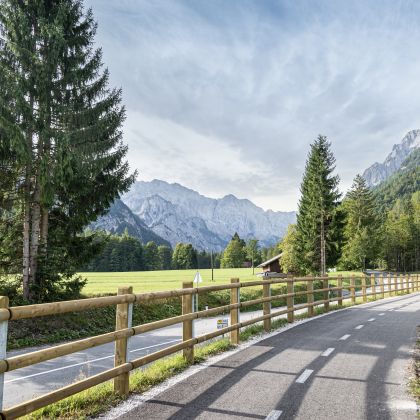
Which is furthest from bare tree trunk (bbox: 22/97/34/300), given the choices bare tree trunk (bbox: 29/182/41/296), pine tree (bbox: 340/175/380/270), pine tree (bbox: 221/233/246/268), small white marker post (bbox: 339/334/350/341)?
pine tree (bbox: 221/233/246/268)

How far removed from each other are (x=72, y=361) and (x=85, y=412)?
8990 millimetres

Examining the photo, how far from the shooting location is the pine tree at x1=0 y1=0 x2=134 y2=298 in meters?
13.9

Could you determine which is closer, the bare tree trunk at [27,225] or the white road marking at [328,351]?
the white road marking at [328,351]

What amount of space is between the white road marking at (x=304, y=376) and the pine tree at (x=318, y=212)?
39724 millimetres

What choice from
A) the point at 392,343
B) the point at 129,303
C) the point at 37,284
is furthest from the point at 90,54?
the point at 392,343

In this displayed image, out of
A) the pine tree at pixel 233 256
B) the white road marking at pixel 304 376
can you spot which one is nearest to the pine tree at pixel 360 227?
the white road marking at pixel 304 376

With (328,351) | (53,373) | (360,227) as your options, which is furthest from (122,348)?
(360,227)

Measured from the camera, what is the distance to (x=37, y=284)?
1448 centimetres

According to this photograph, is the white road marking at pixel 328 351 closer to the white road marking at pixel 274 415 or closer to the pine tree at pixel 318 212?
the white road marking at pixel 274 415

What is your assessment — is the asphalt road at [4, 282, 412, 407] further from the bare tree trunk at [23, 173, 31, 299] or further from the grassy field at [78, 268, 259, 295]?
the grassy field at [78, 268, 259, 295]

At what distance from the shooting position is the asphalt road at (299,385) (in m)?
4.45

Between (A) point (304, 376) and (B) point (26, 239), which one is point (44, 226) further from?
(A) point (304, 376)

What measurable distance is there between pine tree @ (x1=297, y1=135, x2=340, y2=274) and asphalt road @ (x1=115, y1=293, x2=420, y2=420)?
37153 millimetres

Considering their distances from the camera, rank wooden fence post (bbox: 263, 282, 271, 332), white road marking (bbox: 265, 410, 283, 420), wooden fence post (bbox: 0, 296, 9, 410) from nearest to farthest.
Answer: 1. wooden fence post (bbox: 0, 296, 9, 410)
2. white road marking (bbox: 265, 410, 283, 420)
3. wooden fence post (bbox: 263, 282, 271, 332)
